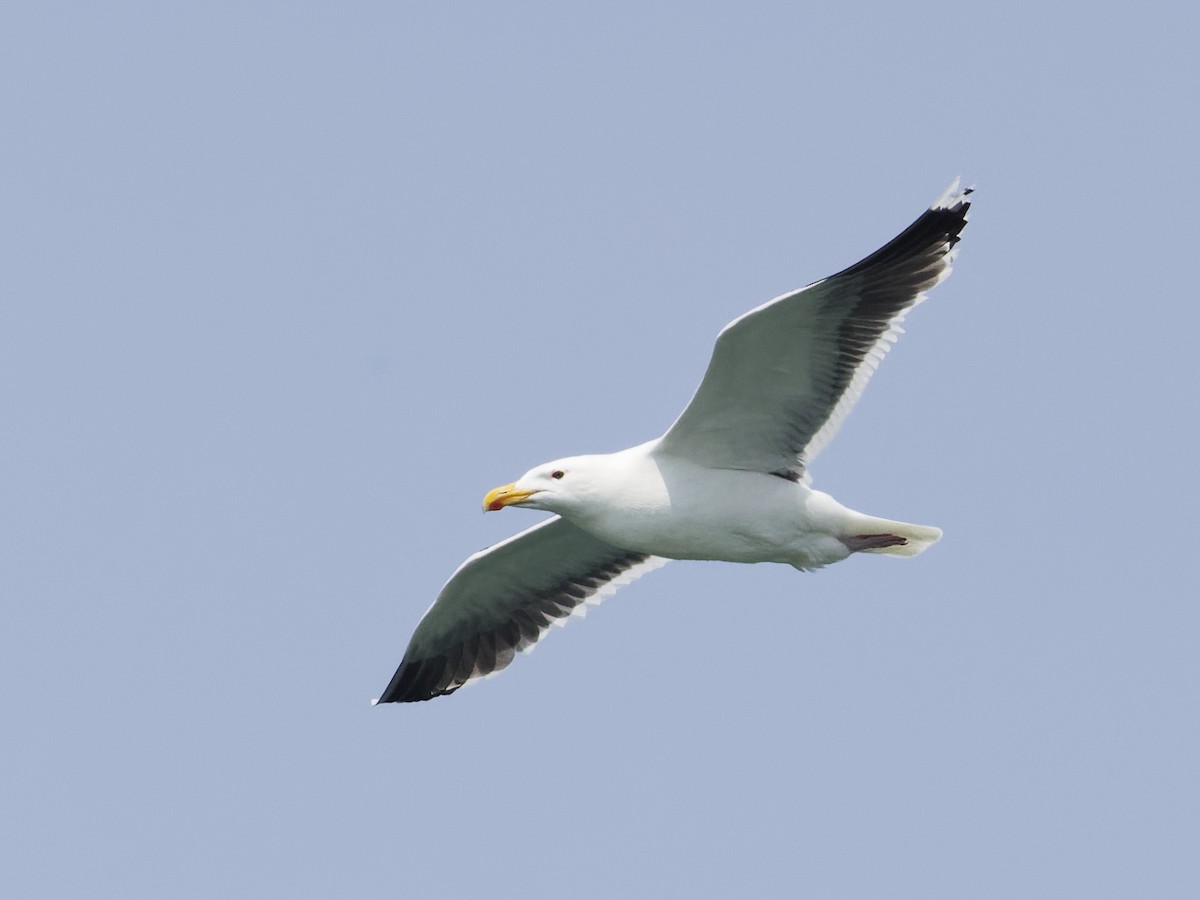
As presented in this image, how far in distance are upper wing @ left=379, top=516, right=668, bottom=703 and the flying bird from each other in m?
1.26

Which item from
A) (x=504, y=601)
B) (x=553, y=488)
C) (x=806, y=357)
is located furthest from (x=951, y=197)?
(x=504, y=601)

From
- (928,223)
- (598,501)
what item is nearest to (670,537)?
(598,501)

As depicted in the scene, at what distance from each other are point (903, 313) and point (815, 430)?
107 centimetres

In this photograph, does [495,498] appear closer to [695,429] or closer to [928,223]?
[695,429]

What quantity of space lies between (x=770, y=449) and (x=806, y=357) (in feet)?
2.56

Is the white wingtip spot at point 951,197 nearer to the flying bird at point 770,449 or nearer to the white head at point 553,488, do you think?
the flying bird at point 770,449

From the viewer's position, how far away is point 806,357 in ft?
44.2

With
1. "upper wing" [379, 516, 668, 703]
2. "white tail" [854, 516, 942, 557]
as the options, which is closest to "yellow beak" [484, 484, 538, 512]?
"upper wing" [379, 516, 668, 703]

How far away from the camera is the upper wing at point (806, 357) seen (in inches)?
517

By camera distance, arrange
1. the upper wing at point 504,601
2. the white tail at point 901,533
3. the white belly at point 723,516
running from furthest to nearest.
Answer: the upper wing at point 504,601 → the white tail at point 901,533 → the white belly at point 723,516

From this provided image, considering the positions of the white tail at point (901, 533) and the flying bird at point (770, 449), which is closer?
the flying bird at point (770, 449)

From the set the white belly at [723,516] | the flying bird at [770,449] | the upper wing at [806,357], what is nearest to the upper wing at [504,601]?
the flying bird at [770,449]

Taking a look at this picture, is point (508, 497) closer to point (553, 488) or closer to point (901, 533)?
point (553, 488)

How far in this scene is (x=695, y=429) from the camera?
1370cm
